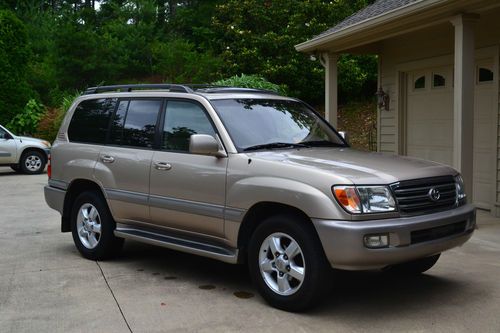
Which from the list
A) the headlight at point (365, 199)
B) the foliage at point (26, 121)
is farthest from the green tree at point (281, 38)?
the headlight at point (365, 199)

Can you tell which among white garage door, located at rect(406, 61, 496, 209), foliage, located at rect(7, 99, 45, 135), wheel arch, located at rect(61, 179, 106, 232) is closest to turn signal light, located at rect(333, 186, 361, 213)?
wheel arch, located at rect(61, 179, 106, 232)

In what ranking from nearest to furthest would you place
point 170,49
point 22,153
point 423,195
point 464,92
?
point 423,195, point 464,92, point 22,153, point 170,49

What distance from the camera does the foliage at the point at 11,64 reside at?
2323 cm

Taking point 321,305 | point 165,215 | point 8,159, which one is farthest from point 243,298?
point 8,159

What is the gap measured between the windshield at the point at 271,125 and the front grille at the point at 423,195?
4.19 feet

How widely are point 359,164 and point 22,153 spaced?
1485 cm

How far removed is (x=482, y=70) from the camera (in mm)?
9617

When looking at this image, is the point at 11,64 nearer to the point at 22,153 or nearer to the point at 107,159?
the point at 22,153

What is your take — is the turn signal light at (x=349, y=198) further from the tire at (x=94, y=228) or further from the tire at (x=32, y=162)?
the tire at (x=32, y=162)

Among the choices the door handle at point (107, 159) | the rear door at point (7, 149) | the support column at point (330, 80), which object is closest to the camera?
the door handle at point (107, 159)

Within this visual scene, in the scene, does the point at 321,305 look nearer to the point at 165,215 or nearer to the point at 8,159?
the point at 165,215

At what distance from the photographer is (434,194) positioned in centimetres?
486

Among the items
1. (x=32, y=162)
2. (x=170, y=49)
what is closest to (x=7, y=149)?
(x=32, y=162)

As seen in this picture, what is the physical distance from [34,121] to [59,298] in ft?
66.0
